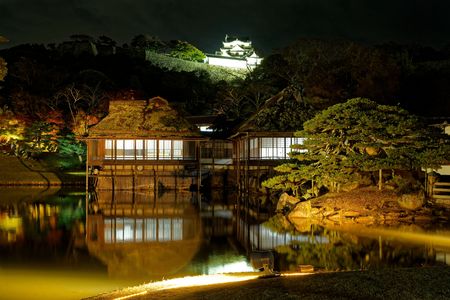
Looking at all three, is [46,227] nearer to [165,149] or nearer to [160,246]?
[160,246]

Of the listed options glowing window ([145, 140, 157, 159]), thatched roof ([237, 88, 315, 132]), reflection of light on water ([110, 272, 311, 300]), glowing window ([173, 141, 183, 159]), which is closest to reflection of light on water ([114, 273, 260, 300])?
reflection of light on water ([110, 272, 311, 300])

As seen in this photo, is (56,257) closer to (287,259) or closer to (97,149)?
(287,259)

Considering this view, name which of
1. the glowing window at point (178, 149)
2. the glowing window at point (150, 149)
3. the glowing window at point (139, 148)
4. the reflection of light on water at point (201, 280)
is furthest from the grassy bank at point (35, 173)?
the reflection of light on water at point (201, 280)

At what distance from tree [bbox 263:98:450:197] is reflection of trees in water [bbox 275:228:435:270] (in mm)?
4678

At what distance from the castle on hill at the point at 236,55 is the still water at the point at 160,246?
6274 cm

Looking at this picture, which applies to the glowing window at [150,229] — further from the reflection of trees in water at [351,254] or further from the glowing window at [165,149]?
the glowing window at [165,149]

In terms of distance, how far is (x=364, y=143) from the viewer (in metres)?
19.3

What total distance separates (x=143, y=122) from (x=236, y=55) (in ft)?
215

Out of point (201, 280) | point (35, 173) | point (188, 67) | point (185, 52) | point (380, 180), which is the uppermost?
point (185, 52)

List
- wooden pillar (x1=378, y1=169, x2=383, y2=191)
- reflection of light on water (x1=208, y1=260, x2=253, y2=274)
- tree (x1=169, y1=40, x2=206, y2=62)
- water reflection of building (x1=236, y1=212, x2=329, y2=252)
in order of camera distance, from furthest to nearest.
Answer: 1. tree (x1=169, y1=40, x2=206, y2=62)
2. wooden pillar (x1=378, y1=169, x2=383, y2=191)
3. water reflection of building (x1=236, y1=212, x2=329, y2=252)
4. reflection of light on water (x1=208, y1=260, x2=253, y2=274)

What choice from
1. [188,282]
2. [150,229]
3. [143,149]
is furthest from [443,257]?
[143,149]

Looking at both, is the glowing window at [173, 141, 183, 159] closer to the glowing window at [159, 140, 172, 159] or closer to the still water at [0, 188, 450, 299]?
the glowing window at [159, 140, 172, 159]

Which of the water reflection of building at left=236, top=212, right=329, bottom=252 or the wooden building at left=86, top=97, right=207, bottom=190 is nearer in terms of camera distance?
the water reflection of building at left=236, top=212, right=329, bottom=252

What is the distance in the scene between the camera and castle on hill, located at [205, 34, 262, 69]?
3412 inches
